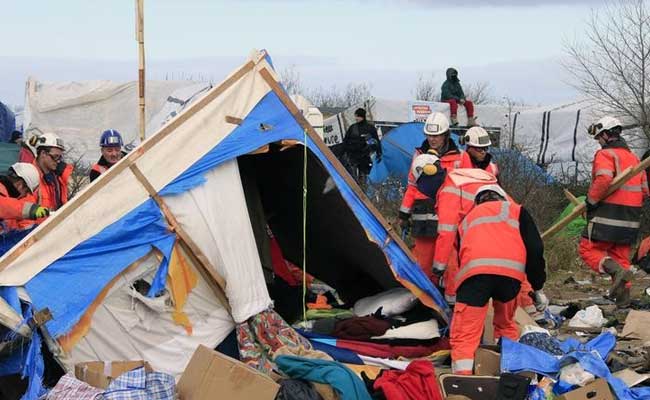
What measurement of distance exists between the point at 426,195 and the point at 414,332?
1.56 metres

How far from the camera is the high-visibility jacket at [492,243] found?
20.2 ft

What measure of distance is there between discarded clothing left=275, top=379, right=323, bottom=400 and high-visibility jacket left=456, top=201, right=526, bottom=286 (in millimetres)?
1347

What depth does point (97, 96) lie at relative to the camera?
59.7 feet

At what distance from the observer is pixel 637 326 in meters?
8.02

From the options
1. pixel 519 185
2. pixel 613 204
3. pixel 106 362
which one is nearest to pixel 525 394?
pixel 106 362

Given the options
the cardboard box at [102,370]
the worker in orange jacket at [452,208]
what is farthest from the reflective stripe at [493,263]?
the cardboard box at [102,370]

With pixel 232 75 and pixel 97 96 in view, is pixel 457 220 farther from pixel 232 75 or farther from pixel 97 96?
pixel 97 96

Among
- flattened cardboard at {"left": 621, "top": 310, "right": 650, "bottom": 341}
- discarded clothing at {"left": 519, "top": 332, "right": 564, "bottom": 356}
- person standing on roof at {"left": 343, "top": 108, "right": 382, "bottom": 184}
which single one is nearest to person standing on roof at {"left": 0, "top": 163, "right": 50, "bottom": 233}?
discarded clothing at {"left": 519, "top": 332, "right": 564, "bottom": 356}

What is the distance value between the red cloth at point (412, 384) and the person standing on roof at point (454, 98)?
505 inches

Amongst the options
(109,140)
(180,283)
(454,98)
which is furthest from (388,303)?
(454,98)

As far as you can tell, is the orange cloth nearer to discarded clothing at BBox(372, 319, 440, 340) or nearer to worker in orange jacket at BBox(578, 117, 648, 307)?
discarded clothing at BBox(372, 319, 440, 340)

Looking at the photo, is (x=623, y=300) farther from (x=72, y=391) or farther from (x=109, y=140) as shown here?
(x=72, y=391)

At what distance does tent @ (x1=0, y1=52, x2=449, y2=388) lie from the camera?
575 cm

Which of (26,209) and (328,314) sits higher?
(26,209)
